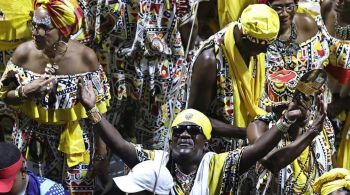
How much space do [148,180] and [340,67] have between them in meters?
2.49

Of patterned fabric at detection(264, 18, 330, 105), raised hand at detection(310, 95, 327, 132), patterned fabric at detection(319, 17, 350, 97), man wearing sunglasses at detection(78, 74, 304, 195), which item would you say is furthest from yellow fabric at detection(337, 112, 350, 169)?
man wearing sunglasses at detection(78, 74, 304, 195)

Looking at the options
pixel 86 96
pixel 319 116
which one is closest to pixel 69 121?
pixel 86 96

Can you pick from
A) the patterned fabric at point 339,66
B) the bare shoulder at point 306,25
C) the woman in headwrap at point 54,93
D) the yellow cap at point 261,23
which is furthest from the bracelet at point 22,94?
the patterned fabric at point 339,66

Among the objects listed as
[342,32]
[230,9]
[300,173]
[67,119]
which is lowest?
[300,173]

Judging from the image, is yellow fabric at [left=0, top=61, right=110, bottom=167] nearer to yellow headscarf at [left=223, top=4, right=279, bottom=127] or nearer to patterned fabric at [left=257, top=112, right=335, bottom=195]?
yellow headscarf at [left=223, top=4, right=279, bottom=127]

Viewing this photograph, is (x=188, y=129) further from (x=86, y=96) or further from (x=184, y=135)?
(x=86, y=96)

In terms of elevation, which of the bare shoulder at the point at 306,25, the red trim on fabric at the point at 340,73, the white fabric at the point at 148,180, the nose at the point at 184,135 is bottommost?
the white fabric at the point at 148,180

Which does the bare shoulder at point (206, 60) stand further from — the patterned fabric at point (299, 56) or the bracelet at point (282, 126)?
the bracelet at point (282, 126)

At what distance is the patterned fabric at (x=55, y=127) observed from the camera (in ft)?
23.4

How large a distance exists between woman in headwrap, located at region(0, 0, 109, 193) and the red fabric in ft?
2.99

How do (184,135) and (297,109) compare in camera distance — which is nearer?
(297,109)

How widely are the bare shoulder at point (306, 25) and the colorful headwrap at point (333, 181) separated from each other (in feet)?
5.12

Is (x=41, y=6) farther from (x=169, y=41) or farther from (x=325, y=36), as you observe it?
(x=325, y=36)

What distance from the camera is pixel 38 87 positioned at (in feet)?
22.6
